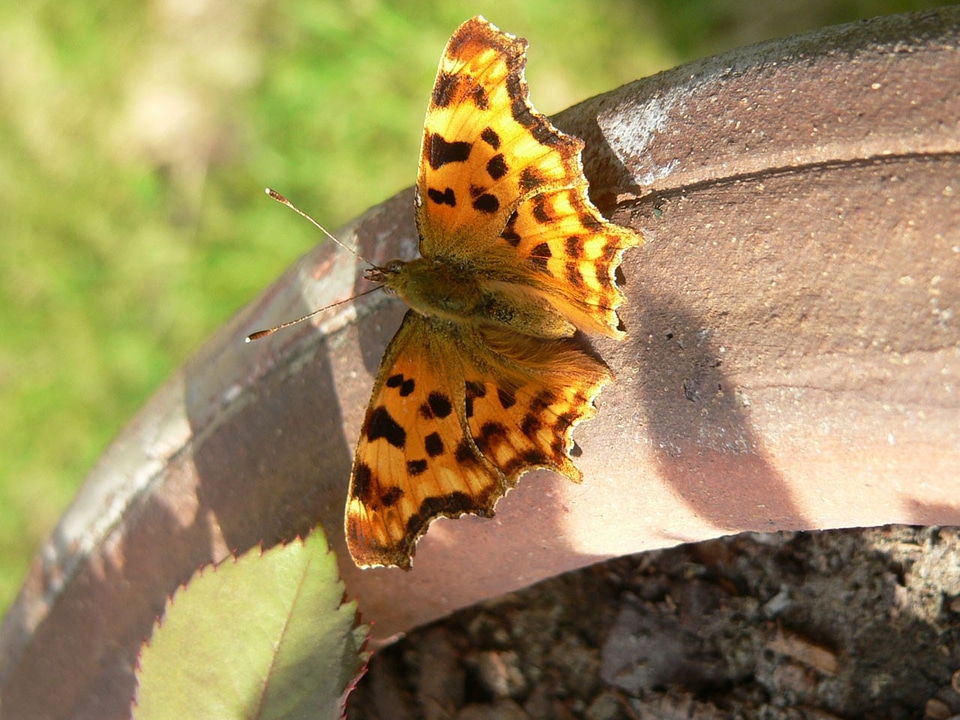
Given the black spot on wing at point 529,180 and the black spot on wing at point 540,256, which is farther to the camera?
the black spot on wing at point 540,256

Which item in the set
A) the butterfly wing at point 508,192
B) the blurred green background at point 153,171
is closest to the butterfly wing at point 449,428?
the butterfly wing at point 508,192

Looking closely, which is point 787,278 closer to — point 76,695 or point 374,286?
point 374,286

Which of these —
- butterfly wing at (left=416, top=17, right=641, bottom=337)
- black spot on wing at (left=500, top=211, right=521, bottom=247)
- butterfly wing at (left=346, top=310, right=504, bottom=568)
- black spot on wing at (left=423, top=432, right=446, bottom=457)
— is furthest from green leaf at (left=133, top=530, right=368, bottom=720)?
black spot on wing at (left=500, top=211, right=521, bottom=247)

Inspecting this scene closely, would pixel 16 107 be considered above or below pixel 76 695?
above

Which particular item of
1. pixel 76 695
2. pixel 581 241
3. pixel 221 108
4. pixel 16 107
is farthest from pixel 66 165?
pixel 581 241

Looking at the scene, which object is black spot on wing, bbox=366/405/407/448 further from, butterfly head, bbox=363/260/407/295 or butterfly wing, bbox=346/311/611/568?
butterfly head, bbox=363/260/407/295

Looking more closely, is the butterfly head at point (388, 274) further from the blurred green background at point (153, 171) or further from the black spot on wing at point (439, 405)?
the blurred green background at point (153, 171)
